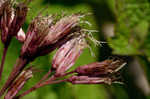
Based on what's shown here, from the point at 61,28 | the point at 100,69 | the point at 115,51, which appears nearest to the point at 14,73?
the point at 61,28

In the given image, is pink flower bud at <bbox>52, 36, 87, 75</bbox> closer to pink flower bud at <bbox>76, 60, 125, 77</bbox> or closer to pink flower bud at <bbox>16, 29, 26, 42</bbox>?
pink flower bud at <bbox>76, 60, 125, 77</bbox>

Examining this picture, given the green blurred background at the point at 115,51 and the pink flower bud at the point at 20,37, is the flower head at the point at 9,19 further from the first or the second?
the green blurred background at the point at 115,51

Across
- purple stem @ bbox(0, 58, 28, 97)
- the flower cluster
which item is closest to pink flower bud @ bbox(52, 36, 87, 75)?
the flower cluster

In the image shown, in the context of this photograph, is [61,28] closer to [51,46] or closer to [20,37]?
[51,46]

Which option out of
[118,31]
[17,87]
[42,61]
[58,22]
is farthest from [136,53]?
[17,87]

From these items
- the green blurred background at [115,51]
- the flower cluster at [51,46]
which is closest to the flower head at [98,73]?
the flower cluster at [51,46]

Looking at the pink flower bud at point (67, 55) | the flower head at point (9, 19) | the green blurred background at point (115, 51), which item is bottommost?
the green blurred background at point (115, 51)

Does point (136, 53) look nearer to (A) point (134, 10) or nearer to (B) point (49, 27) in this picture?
(A) point (134, 10)
